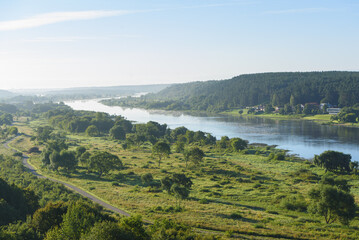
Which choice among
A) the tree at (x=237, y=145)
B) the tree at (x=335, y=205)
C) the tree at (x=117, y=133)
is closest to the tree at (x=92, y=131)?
the tree at (x=117, y=133)

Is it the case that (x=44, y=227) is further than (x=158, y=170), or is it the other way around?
(x=158, y=170)

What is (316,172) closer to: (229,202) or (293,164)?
(293,164)

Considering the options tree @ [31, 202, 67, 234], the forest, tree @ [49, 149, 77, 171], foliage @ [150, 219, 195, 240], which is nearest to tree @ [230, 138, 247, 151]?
the forest

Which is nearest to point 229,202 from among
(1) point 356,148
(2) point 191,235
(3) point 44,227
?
(2) point 191,235

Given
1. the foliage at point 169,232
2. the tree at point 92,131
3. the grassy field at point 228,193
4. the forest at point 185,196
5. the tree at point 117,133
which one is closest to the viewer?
the foliage at point 169,232

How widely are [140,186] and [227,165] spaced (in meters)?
26.4

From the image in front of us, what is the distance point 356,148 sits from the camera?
Result: 92.1 metres

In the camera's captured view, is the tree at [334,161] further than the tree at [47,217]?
Yes

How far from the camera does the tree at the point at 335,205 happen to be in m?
33.7

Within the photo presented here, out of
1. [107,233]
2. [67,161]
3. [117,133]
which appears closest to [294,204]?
[107,233]

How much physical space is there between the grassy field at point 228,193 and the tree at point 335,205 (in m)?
1.10

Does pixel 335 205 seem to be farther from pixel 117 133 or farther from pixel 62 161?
pixel 117 133

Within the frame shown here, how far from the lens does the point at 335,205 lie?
112 feet

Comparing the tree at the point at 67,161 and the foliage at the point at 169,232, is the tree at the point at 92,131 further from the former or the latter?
the foliage at the point at 169,232
